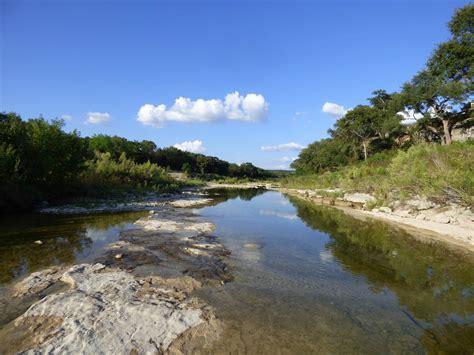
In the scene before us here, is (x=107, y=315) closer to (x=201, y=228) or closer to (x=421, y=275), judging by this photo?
(x=421, y=275)

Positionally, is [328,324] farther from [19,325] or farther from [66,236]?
[66,236]

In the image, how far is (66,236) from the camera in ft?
47.1

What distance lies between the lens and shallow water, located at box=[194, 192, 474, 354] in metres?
6.21

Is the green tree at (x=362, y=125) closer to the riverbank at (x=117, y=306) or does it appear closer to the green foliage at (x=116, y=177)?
the green foliage at (x=116, y=177)

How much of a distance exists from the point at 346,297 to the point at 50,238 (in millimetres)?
13085

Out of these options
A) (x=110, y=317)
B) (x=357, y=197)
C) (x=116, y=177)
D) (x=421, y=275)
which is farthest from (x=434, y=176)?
(x=116, y=177)

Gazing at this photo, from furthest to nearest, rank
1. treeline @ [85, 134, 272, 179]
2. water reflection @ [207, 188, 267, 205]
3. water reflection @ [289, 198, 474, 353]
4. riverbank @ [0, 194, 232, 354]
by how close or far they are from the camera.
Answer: treeline @ [85, 134, 272, 179] < water reflection @ [207, 188, 267, 205] < water reflection @ [289, 198, 474, 353] < riverbank @ [0, 194, 232, 354]

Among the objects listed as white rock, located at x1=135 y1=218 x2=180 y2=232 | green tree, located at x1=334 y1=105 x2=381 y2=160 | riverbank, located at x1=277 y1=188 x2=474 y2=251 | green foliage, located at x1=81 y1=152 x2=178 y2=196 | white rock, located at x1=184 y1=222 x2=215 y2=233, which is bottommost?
white rock, located at x1=184 y1=222 x2=215 y2=233

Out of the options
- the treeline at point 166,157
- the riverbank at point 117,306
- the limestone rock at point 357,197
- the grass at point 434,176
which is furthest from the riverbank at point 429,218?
the treeline at point 166,157

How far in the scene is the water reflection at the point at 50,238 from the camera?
10.2 m

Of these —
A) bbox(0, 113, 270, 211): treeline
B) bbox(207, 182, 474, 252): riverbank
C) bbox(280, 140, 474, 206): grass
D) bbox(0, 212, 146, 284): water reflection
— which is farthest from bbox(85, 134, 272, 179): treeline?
bbox(280, 140, 474, 206): grass

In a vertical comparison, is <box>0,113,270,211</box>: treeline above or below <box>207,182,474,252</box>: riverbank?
above

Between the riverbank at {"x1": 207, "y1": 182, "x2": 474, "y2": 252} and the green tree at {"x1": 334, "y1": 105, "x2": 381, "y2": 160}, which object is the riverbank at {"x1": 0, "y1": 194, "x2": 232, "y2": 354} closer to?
the riverbank at {"x1": 207, "y1": 182, "x2": 474, "y2": 252}

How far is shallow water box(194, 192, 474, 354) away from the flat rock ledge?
92 centimetres
